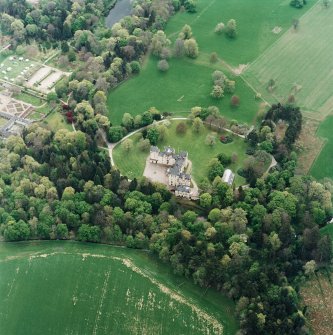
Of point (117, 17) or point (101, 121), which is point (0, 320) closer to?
point (101, 121)

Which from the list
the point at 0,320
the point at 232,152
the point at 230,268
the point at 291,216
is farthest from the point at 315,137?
the point at 0,320

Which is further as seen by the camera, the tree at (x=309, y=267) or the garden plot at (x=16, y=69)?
Result: the garden plot at (x=16, y=69)

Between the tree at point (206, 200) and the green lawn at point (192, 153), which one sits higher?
the tree at point (206, 200)

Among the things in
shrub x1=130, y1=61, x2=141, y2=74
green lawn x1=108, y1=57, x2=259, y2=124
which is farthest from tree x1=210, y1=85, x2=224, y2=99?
shrub x1=130, y1=61, x2=141, y2=74

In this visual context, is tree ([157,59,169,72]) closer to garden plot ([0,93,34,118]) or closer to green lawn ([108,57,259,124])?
green lawn ([108,57,259,124])

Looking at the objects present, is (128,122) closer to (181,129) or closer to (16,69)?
(181,129)

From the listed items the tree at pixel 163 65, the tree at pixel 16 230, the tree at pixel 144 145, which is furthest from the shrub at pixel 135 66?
the tree at pixel 16 230

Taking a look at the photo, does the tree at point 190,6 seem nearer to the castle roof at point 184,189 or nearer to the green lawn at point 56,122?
the green lawn at point 56,122
